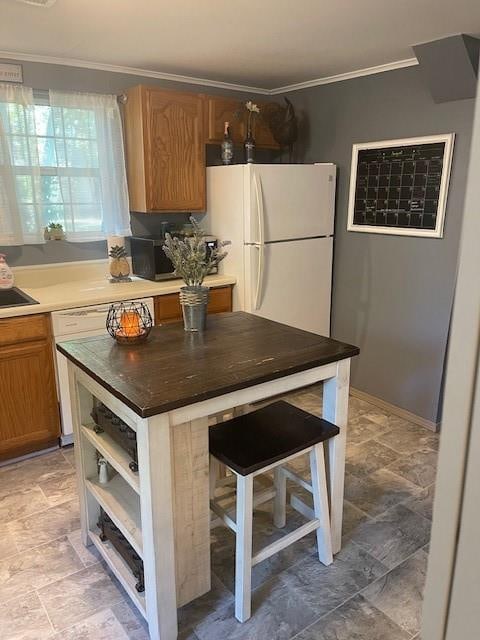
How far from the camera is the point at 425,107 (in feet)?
9.64

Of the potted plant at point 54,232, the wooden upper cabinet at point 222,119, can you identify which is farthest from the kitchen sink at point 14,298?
the wooden upper cabinet at point 222,119

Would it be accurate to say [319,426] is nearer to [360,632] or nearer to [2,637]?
[360,632]

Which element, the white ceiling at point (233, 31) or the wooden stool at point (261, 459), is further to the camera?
the white ceiling at point (233, 31)

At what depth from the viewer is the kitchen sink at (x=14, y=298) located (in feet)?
9.07

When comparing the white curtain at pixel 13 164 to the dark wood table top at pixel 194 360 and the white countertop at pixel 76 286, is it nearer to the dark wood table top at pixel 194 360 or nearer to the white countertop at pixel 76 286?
the white countertop at pixel 76 286

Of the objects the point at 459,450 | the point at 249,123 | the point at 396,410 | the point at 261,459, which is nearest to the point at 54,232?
the point at 249,123

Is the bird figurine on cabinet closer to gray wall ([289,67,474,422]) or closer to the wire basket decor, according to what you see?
gray wall ([289,67,474,422])

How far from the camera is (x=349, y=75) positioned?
10.8 ft

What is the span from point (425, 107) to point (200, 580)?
9.20 ft

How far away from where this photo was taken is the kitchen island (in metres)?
1.51

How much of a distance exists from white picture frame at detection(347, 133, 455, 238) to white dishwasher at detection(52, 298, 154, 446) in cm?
183

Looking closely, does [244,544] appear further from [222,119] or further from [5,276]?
[222,119]

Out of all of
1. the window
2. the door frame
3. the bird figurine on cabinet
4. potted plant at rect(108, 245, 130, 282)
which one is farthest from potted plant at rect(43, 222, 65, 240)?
the door frame

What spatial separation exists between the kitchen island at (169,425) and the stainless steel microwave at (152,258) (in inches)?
45.8
